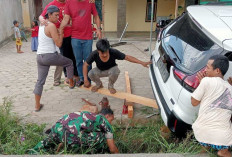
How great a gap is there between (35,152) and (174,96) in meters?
1.69

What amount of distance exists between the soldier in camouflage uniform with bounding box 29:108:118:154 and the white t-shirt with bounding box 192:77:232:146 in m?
1.01

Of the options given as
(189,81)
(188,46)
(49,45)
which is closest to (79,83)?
(49,45)

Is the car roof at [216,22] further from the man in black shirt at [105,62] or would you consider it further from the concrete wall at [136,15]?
the concrete wall at [136,15]

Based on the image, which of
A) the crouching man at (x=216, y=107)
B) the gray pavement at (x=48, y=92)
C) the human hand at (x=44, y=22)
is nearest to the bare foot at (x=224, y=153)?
the crouching man at (x=216, y=107)

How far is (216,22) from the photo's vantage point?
2932 mm

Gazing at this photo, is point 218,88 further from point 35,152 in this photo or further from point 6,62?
point 6,62

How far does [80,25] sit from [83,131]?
2.23m

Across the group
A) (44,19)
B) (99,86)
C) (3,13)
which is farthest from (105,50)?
(3,13)

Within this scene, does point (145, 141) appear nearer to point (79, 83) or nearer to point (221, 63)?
point (221, 63)

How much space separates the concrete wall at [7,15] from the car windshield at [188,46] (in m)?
9.33

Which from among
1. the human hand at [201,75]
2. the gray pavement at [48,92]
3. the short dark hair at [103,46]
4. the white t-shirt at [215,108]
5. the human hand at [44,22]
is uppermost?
the human hand at [44,22]

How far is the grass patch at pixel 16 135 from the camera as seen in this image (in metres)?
2.71

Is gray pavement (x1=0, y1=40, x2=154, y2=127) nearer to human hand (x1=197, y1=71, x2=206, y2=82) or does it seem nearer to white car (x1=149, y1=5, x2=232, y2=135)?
white car (x1=149, y1=5, x2=232, y2=135)

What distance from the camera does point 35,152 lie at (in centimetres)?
263
